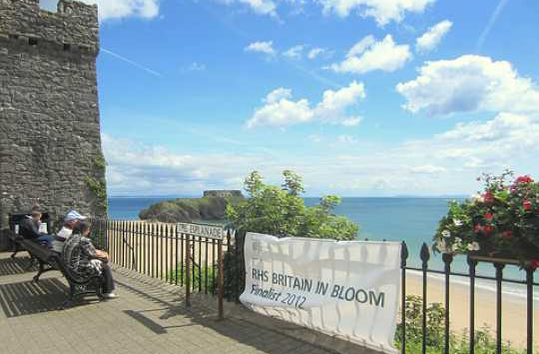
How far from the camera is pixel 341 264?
4594mm

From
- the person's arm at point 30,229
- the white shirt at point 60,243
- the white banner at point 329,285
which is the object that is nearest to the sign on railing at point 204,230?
the white banner at point 329,285

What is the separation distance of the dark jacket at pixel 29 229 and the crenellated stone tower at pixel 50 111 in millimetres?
2405

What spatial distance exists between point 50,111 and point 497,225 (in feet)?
41.6

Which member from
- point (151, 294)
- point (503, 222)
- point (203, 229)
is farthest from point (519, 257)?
point (151, 294)

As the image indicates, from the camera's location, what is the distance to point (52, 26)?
1239cm

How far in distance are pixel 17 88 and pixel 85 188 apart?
351 centimetres

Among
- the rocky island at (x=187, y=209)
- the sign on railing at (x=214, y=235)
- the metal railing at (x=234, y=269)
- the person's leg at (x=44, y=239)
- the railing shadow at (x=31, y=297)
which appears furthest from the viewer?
the rocky island at (x=187, y=209)

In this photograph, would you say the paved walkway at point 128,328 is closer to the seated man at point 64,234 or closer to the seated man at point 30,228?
the seated man at point 64,234

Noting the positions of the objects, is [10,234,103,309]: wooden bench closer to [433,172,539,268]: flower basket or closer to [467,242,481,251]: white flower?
[433,172,539,268]: flower basket

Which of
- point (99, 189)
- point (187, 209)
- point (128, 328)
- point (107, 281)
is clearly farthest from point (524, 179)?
point (187, 209)

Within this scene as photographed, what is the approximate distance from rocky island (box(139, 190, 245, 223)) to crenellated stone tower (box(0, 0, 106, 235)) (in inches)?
1225

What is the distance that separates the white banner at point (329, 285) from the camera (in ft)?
13.7

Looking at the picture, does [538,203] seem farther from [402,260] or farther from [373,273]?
[373,273]

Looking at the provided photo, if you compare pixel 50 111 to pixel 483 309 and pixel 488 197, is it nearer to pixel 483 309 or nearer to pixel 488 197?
pixel 488 197
